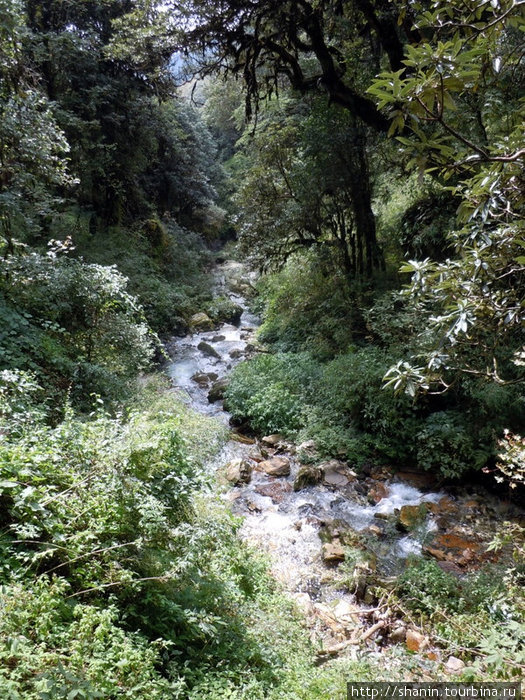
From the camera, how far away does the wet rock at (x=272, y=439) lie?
25.6 feet

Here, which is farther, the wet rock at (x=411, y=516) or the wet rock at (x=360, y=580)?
the wet rock at (x=411, y=516)

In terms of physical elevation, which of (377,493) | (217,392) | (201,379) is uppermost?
(201,379)

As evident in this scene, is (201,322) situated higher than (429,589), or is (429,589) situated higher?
(201,322)

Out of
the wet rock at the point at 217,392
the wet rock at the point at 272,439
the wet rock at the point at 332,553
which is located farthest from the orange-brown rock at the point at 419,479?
the wet rock at the point at 217,392

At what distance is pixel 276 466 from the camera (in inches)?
275

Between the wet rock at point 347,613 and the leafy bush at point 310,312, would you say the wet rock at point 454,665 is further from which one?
the leafy bush at point 310,312

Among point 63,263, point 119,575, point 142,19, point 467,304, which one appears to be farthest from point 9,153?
point 467,304

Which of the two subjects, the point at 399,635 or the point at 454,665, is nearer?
the point at 454,665

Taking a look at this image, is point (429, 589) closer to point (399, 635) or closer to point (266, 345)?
point (399, 635)

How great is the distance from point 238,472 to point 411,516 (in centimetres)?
273

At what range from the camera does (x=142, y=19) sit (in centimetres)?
811

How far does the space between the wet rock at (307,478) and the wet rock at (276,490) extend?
161 mm

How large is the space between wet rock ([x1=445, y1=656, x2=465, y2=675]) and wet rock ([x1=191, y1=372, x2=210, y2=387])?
26.9 ft

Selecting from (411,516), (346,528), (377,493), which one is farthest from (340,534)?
(377,493)
